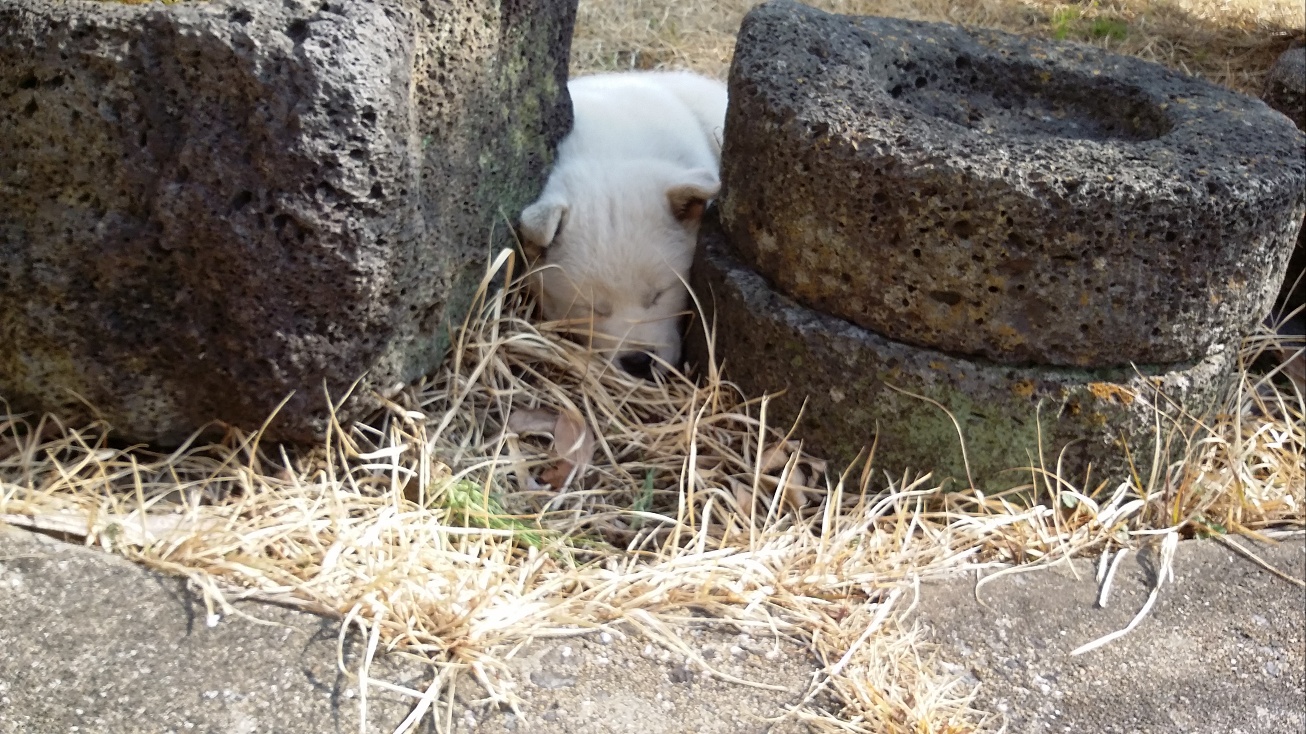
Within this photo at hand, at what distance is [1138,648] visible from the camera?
2.28 meters

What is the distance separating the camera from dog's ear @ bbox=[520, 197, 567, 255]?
2.86 m

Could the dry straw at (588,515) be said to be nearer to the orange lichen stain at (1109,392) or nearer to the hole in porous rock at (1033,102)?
the orange lichen stain at (1109,392)

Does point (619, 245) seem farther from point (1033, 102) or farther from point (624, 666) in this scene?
point (624, 666)

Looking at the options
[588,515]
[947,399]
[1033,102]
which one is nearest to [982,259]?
[947,399]

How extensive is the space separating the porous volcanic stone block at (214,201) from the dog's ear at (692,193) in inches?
29.7

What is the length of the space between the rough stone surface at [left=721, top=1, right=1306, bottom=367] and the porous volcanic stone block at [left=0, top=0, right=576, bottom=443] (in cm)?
77

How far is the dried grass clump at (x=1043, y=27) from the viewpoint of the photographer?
15.7ft

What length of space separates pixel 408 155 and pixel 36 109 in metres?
0.66

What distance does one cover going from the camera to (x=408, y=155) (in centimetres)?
218

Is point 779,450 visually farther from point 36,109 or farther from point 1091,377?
point 36,109

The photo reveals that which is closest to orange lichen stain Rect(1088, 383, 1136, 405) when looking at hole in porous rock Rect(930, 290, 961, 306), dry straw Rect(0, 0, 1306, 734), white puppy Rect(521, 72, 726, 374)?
dry straw Rect(0, 0, 1306, 734)

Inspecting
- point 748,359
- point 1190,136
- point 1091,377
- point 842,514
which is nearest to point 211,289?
point 748,359

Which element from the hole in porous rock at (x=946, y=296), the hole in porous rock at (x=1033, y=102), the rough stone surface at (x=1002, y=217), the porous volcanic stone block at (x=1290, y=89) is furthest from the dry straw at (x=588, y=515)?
the porous volcanic stone block at (x=1290, y=89)

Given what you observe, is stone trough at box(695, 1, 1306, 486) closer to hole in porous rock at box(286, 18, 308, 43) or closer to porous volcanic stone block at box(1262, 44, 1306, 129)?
porous volcanic stone block at box(1262, 44, 1306, 129)
